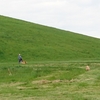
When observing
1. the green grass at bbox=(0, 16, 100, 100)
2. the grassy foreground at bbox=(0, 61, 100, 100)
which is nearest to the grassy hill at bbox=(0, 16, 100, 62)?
the green grass at bbox=(0, 16, 100, 100)

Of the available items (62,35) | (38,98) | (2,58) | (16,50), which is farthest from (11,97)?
(62,35)

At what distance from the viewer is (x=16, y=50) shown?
60344 millimetres

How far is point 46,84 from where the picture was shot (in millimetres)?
24875

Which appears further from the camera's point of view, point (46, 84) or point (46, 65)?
point (46, 65)

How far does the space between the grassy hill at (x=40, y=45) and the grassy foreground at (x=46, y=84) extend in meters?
20.6

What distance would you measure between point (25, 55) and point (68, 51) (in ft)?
30.1

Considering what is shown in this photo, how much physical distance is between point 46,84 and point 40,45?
4066cm

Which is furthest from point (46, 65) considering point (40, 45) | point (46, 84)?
point (40, 45)

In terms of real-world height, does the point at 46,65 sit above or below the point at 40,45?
below

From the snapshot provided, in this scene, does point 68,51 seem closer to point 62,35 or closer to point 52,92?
point 62,35

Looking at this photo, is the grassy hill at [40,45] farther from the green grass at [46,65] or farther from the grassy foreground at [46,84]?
the grassy foreground at [46,84]

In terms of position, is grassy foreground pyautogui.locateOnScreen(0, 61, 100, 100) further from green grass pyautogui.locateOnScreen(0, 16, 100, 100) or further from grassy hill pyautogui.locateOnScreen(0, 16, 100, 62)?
grassy hill pyautogui.locateOnScreen(0, 16, 100, 62)

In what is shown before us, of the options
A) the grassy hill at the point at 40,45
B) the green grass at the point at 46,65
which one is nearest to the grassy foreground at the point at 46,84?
the green grass at the point at 46,65

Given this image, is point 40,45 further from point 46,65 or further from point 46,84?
point 46,84
